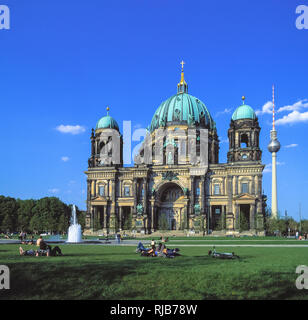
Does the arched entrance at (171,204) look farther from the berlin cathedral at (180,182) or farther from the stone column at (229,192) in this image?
the stone column at (229,192)

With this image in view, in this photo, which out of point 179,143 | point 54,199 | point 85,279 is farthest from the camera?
point 54,199

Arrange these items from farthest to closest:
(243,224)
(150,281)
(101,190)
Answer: (101,190)
(243,224)
(150,281)

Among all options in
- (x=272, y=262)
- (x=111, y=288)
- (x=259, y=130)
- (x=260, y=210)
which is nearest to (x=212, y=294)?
(x=111, y=288)

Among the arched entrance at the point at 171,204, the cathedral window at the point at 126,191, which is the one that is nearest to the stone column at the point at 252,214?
the arched entrance at the point at 171,204

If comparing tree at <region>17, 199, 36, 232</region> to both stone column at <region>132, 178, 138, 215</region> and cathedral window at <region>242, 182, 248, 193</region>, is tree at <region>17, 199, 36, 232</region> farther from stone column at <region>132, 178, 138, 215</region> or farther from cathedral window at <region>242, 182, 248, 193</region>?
cathedral window at <region>242, 182, 248, 193</region>

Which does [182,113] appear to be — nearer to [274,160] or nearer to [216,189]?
[216,189]

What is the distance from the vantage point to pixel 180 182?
A: 8419cm

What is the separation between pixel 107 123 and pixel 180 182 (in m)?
23.6

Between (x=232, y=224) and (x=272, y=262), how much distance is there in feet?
190

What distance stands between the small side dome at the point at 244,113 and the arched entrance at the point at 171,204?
19273mm

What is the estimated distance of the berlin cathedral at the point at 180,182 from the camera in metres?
79.2

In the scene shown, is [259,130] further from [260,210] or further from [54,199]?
[54,199]

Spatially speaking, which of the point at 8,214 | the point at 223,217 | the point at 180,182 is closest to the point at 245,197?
the point at 223,217
